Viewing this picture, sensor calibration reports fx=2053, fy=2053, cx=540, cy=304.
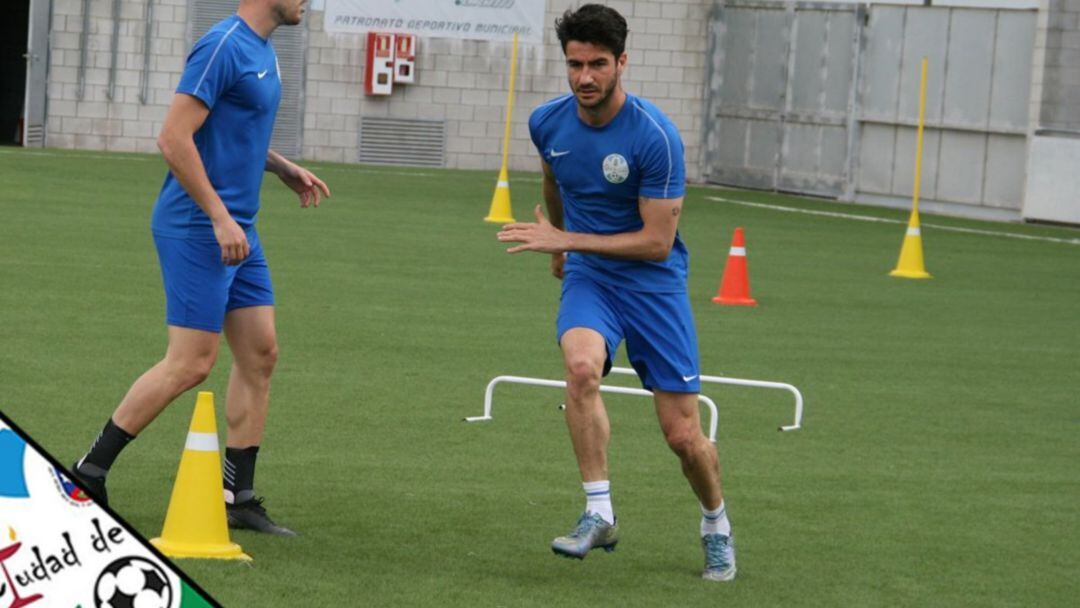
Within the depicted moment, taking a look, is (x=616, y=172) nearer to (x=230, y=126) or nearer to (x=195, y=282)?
(x=230, y=126)

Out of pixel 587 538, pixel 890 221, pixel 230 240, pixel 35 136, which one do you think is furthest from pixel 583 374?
pixel 35 136

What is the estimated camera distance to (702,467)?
22.5 feet

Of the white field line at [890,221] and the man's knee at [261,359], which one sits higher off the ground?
the white field line at [890,221]

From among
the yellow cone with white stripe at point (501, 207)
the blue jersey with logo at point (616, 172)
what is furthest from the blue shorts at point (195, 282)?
the yellow cone with white stripe at point (501, 207)

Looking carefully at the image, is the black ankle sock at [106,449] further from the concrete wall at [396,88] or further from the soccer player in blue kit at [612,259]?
the concrete wall at [396,88]

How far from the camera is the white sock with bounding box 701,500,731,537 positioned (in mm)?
6863

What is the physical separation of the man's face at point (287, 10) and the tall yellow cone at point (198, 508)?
1320mm

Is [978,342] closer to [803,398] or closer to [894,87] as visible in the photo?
[803,398]

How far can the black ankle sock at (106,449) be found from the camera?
269 inches

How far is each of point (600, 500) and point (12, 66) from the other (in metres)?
27.4

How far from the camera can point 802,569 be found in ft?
23.2

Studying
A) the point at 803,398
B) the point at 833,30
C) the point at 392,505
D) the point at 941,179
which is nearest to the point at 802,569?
the point at 392,505

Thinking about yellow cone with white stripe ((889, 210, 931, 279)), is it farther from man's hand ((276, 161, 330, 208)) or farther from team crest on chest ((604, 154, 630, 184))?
team crest on chest ((604, 154, 630, 184))

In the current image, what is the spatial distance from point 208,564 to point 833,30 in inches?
896
